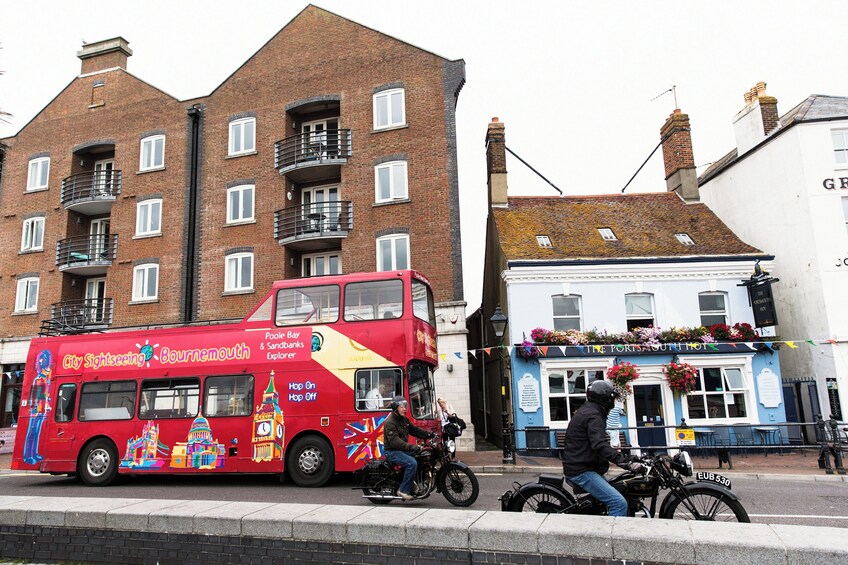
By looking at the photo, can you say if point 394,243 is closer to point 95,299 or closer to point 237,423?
point 237,423

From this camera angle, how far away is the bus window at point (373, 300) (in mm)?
12523

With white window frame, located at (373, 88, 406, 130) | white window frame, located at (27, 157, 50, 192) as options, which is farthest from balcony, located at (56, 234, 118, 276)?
white window frame, located at (373, 88, 406, 130)

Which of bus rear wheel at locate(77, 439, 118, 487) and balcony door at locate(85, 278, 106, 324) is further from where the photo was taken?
balcony door at locate(85, 278, 106, 324)

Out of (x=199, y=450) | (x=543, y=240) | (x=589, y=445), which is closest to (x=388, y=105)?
(x=543, y=240)

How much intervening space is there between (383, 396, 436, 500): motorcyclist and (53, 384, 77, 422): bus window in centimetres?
920

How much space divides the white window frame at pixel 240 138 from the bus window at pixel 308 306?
13461mm

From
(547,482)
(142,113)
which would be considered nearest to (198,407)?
(547,482)

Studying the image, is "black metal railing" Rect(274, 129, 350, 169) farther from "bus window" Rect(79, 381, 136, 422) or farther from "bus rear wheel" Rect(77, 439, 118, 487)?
"bus rear wheel" Rect(77, 439, 118, 487)

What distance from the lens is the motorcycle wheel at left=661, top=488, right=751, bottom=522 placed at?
18.4ft

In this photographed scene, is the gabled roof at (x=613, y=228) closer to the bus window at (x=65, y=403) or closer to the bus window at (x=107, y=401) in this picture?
the bus window at (x=107, y=401)

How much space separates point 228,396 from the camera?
1303 cm

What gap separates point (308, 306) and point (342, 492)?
13.2 ft

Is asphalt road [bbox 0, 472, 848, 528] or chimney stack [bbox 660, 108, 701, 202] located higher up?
chimney stack [bbox 660, 108, 701, 202]

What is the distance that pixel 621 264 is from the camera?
63.6ft
